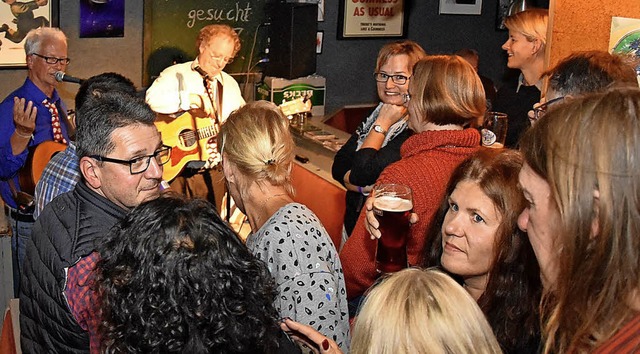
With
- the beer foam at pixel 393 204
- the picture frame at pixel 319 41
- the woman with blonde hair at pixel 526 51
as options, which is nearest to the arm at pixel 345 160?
the woman with blonde hair at pixel 526 51

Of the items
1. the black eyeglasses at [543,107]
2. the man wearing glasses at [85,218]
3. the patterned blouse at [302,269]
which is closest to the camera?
the man wearing glasses at [85,218]

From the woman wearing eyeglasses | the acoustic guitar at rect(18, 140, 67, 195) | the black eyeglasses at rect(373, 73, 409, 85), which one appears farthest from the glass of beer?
the acoustic guitar at rect(18, 140, 67, 195)

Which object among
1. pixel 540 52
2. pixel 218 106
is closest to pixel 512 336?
pixel 540 52

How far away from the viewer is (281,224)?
2.43 metres

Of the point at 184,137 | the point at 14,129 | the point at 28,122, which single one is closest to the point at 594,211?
the point at 28,122

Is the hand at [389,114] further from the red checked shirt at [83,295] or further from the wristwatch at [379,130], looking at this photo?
the red checked shirt at [83,295]

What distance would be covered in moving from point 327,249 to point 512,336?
0.65m

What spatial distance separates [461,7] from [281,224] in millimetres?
6012

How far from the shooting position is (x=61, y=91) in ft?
19.8

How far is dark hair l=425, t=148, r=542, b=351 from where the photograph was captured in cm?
205

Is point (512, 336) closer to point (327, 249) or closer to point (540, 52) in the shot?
point (327, 249)

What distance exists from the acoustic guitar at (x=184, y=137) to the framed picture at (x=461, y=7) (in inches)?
129

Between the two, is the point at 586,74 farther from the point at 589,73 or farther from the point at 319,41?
the point at 319,41

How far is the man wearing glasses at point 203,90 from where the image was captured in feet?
17.7
